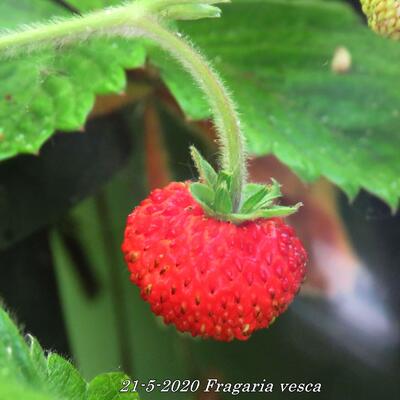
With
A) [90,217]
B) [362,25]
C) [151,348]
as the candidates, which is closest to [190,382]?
[151,348]

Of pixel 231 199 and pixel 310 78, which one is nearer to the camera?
pixel 231 199

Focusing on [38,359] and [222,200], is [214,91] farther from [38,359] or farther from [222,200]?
[38,359]

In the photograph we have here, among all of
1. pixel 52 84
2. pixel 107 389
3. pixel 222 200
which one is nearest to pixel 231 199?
pixel 222 200

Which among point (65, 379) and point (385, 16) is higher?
point (385, 16)

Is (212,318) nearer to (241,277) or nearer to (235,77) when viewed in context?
(241,277)

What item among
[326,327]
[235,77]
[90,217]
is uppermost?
[235,77]

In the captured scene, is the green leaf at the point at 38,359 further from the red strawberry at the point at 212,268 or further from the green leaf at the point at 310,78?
the green leaf at the point at 310,78
